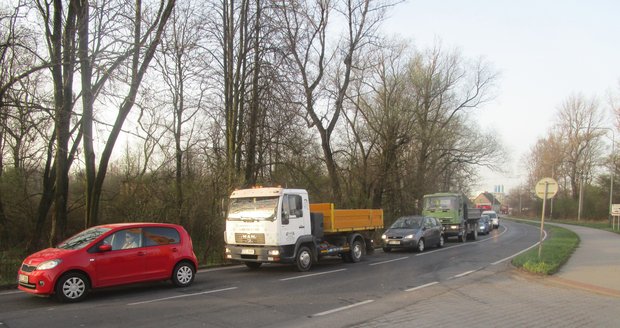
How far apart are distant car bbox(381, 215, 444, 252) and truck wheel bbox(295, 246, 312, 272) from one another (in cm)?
746

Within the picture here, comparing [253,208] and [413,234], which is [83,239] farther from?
[413,234]

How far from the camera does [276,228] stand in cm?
1372

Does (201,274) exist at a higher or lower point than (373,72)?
lower

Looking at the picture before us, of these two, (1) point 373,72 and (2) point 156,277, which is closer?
(2) point 156,277

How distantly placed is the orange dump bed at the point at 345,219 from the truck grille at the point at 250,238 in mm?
2854

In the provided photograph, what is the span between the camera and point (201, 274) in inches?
542

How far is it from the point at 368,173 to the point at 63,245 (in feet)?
78.6

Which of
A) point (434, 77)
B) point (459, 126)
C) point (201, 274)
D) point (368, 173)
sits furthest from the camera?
point (459, 126)

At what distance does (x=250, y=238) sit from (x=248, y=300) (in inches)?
183

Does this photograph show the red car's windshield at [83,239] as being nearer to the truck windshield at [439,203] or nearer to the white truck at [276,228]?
the white truck at [276,228]

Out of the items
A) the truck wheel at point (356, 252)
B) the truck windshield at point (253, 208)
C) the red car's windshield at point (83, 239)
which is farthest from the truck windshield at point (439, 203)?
the red car's windshield at point (83, 239)

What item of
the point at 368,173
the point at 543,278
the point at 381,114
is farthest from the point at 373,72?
the point at 543,278

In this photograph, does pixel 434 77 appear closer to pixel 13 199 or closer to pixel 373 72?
pixel 373 72

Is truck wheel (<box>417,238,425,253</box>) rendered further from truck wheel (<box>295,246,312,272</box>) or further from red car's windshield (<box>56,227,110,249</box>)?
red car's windshield (<box>56,227,110,249</box>)
